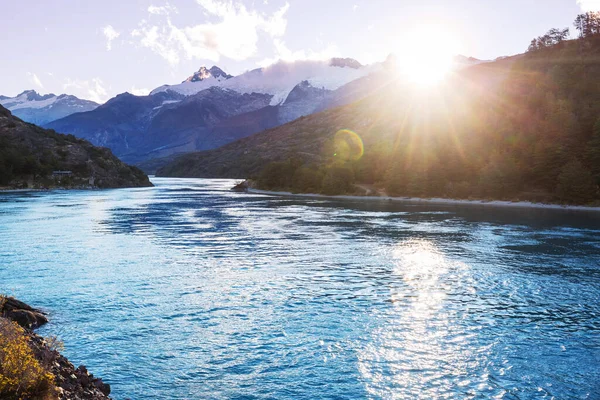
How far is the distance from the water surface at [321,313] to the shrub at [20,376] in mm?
5269

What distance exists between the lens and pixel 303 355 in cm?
2164

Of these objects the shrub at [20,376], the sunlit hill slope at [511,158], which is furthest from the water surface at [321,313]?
the sunlit hill slope at [511,158]

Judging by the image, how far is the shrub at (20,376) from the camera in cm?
1188

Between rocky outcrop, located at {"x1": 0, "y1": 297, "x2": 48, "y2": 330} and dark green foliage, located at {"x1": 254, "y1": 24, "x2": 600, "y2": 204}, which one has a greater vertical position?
dark green foliage, located at {"x1": 254, "y1": 24, "x2": 600, "y2": 204}

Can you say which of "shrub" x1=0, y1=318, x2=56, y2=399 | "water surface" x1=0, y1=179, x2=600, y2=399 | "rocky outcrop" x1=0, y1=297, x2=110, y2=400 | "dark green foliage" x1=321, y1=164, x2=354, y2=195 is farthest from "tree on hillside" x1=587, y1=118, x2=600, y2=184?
"shrub" x1=0, y1=318, x2=56, y2=399

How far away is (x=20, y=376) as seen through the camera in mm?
12219

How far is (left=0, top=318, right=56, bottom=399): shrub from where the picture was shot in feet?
Result: 39.0

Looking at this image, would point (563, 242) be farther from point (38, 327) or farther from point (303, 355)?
point (38, 327)

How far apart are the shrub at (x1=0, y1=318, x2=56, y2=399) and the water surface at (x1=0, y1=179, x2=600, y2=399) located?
5.27 m

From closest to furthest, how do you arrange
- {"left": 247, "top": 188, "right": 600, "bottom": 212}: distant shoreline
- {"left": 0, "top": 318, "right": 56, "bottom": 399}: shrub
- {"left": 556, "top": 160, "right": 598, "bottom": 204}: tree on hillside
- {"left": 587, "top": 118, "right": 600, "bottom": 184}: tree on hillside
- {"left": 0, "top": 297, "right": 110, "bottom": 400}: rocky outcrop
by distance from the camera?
{"left": 0, "top": 318, "right": 56, "bottom": 399}: shrub < {"left": 0, "top": 297, "right": 110, "bottom": 400}: rocky outcrop < {"left": 556, "top": 160, "right": 598, "bottom": 204}: tree on hillside < {"left": 247, "top": 188, "right": 600, "bottom": 212}: distant shoreline < {"left": 587, "top": 118, "right": 600, "bottom": 184}: tree on hillside

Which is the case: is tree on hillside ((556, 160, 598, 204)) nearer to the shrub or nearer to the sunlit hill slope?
the sunlit hill slope

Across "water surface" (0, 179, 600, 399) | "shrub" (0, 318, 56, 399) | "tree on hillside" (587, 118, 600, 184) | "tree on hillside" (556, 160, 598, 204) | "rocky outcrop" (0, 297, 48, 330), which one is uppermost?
"tree on hillside" (587, 118, 600, 184)

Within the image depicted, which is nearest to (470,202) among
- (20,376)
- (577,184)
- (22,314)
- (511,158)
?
(511,158)

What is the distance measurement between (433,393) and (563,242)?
51.7 m
